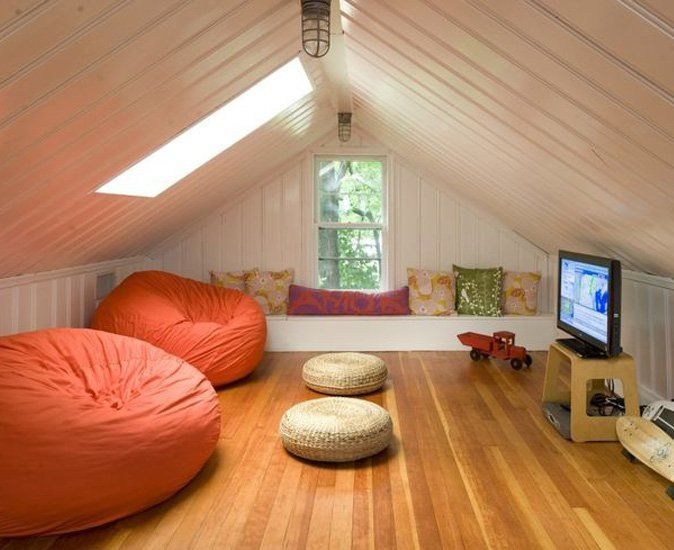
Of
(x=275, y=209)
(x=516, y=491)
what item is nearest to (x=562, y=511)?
(x=516, y=491)

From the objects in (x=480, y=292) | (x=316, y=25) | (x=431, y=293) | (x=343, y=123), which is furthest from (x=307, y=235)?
(x=316, y=25)

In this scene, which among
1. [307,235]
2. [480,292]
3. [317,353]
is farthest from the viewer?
[307,235]

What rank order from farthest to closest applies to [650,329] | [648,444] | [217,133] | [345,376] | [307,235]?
[307,235] → [345,376] → [217,133] → [650,329] → [648,444]

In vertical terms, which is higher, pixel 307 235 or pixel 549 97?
pixel 549 97

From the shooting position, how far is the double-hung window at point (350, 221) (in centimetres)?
612

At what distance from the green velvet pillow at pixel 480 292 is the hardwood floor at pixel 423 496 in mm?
1909

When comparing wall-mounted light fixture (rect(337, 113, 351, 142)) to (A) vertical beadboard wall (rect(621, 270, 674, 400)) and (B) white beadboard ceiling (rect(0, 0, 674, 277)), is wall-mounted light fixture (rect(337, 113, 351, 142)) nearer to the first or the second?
(B) white beadboard ceiling (rect(0, 0, 674, 277))

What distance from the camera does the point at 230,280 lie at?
586 cm

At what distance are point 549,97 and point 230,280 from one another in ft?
13.8

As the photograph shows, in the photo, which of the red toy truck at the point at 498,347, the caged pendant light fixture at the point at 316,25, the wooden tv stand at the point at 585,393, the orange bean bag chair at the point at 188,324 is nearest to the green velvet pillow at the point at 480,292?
the red toy truck at the point at 498,347

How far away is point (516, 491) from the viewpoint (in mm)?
2689

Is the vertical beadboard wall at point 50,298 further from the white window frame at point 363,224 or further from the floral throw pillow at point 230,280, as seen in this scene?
the white window frame at point 363,224

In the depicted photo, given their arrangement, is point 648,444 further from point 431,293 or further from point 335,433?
point 431,293

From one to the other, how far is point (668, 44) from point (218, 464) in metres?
2.60
